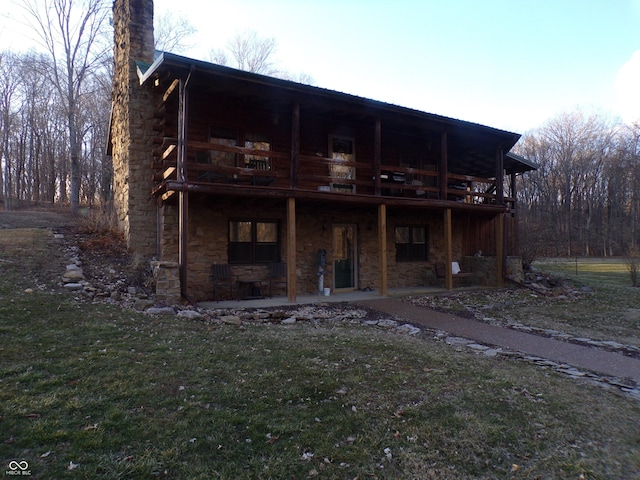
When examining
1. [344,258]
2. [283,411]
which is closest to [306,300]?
[344,258]

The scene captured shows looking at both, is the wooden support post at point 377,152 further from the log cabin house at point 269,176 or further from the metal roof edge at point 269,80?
the metal roof edge at point 269,80

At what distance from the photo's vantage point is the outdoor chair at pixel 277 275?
11.3 meters

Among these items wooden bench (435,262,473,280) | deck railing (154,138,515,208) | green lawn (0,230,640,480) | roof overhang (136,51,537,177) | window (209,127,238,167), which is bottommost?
green lawn (0,230,640,480)

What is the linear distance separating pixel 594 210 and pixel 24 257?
169 ft

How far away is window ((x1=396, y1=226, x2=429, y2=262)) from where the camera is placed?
14.2 metres

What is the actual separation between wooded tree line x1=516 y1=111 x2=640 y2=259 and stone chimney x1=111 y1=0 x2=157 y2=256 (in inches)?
1561

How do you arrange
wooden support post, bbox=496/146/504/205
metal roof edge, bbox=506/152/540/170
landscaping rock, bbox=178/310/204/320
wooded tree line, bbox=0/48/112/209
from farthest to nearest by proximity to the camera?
wooded tree line, bbox=0/48/112/209
metal roof edge, bbox=506/152/540/170
wooden support post, bbox=496/146/504/205
landscaping rock, bbox=178/310/204/320

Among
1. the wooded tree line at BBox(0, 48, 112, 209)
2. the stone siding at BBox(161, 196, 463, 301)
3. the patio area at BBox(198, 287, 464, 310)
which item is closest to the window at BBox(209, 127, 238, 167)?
the stone siding at BBox(161, 196, 463, 301)

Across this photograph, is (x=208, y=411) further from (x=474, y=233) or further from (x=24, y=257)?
(x=474, y=233)

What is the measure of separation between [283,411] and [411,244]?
11624mm

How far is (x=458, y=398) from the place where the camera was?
13.1 feet

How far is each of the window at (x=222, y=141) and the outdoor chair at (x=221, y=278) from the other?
2.88m

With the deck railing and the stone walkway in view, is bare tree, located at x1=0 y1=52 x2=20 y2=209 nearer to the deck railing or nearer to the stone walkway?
the deck railing

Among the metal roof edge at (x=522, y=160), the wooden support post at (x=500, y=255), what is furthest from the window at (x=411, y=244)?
the metal roof edge at (x=522, y=160)
